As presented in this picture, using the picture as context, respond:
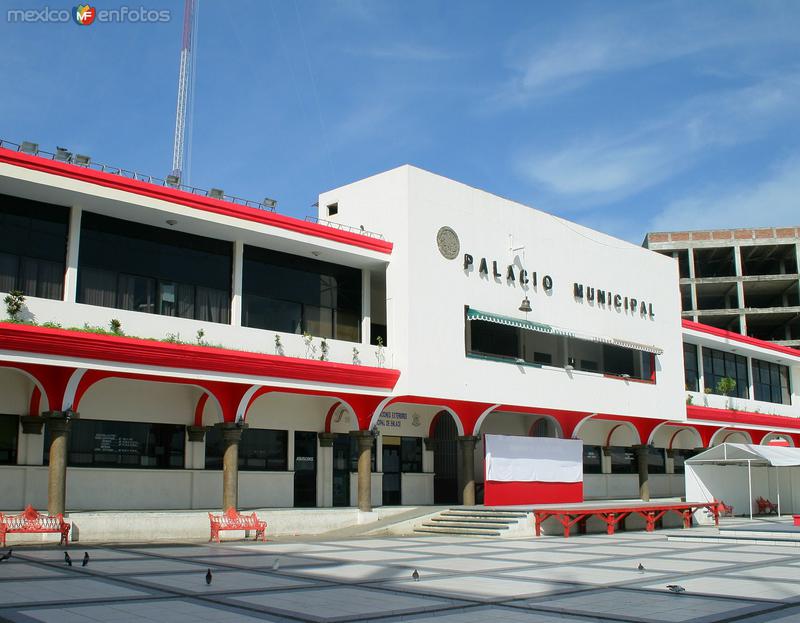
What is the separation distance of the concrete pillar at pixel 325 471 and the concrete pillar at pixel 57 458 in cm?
870

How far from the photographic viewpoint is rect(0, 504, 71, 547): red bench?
16.8 metres

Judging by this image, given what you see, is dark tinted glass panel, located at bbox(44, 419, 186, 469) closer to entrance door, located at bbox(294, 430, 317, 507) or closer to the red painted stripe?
entrance door, located at bbox(294, 430, 317, 507)

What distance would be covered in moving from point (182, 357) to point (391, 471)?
1014 cm

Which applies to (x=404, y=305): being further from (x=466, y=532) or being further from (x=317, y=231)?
(x=466, y=532)

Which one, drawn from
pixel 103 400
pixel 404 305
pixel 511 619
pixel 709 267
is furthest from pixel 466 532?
pixel 709 267

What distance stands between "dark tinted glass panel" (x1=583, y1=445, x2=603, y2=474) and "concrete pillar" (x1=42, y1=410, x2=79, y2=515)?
21536 mm

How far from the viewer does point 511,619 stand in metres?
10.1

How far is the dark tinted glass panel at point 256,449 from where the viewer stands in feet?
75.9

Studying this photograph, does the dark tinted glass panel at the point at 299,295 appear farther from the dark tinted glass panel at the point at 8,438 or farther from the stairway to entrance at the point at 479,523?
the dark tinted glass panel at the point at 8,438

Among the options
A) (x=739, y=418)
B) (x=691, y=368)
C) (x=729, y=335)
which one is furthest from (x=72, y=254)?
(x=729, y=335)

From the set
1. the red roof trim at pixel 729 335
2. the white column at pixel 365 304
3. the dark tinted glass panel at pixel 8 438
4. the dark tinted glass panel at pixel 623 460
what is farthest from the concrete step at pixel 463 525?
the red roof trim at pixel 729 335

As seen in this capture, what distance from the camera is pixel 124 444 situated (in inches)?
844

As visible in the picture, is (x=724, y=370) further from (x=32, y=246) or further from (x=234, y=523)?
(x=32, y=246)

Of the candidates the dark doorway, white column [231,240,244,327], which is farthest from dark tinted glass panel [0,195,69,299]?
the dark doorway
